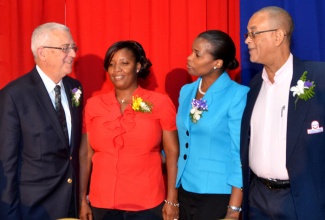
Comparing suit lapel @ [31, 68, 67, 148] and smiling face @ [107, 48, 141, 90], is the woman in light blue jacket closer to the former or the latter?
smiling face @ [107, 48, 141, 90]

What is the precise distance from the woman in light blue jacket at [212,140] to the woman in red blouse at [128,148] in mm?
122

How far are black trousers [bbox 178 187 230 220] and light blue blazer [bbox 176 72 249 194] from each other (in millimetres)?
38

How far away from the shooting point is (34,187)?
3.01m

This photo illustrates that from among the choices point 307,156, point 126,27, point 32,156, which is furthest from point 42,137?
point 126,27

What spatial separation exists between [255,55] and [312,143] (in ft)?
2.12

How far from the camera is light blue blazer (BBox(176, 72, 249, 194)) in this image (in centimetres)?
301

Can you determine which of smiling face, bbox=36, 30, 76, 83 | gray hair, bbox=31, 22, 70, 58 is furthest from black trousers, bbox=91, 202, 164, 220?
gray hair, bbox=31, 22, 70, 58

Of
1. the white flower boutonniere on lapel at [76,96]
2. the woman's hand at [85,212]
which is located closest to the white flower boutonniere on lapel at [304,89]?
the white flower boutonniere on lapel at [76,96]

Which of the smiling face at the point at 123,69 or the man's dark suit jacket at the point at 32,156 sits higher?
the smiling face at the point at 123,69

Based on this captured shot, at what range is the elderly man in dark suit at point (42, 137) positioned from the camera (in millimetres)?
2885

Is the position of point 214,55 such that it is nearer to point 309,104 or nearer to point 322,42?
point 309,104

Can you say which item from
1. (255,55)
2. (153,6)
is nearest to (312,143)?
(255,55)

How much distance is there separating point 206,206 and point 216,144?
386 mm

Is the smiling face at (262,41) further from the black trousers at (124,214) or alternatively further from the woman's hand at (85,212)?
the woman's hand at (85,212)
